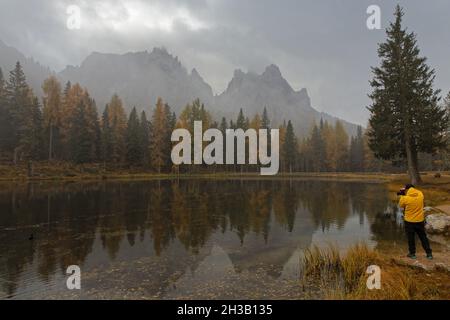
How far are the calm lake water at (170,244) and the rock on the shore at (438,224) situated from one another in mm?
1559

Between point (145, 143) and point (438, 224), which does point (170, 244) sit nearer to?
point (438, 224)

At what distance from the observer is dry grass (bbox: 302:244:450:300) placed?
8008mm

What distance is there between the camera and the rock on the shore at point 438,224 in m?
16.6

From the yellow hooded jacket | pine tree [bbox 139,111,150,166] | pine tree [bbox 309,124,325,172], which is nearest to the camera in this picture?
the yellow hooded jacket

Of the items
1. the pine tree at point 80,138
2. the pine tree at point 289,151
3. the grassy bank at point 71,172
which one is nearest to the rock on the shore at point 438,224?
the grassy bank at point 71,172

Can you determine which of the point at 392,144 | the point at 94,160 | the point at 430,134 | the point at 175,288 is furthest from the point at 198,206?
the point at 94,160

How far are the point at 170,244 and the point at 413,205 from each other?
11332 mm

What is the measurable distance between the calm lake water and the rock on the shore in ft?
5.11

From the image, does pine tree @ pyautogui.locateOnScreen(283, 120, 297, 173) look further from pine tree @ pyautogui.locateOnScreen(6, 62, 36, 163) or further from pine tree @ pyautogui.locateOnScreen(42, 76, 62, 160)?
pine tree @ pyautogui.locateOnScreen(6, 62, 36, 163)

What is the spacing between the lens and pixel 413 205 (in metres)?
11.5

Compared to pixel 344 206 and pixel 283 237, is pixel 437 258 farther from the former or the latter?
pixel 344 206

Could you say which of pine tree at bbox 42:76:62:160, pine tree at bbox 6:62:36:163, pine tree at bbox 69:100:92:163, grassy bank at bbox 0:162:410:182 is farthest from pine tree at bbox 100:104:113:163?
pine tree at bbox 6:62:36:163

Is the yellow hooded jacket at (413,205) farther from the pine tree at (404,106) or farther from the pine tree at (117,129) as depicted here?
the pine tree at (117,129)

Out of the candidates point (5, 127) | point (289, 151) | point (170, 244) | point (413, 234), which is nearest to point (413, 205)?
point (413, 234)
